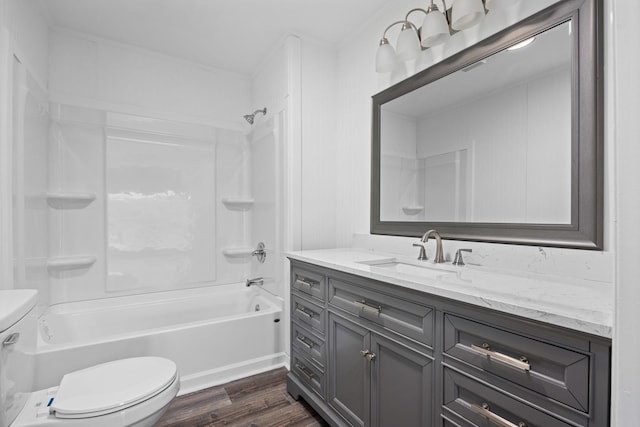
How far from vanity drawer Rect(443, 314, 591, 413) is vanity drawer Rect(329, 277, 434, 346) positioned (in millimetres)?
91

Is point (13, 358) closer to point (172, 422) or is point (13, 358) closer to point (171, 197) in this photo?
point (172, 422)

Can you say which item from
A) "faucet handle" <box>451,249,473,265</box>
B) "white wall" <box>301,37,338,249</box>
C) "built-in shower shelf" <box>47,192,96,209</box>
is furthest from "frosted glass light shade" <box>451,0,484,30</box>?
"built-in shower shelf" <box>47,192,96,209</box>

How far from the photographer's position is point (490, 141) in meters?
1.45

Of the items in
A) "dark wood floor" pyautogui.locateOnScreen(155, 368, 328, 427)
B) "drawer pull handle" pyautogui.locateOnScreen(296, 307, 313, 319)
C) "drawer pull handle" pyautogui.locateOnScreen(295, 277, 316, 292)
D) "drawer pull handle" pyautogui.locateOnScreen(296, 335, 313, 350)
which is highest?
"drawer pull handle" pyautogui.locateOnScreen(295, 277, 316, 292)

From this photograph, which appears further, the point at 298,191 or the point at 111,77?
the point at 111,77

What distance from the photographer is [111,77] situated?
2543 mm

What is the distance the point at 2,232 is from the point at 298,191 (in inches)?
64.7

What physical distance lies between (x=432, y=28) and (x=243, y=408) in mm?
2374

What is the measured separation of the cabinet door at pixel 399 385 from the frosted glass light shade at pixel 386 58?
4.90 ft

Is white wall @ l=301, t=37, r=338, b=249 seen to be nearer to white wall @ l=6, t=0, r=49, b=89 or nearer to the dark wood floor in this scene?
the dark wood floor

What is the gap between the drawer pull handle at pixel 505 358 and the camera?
81 centimetres

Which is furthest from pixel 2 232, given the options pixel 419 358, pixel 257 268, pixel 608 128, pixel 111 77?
pixel 608 128

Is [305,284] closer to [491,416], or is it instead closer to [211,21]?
[491,416]

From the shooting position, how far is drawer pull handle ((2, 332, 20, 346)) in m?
1.12
